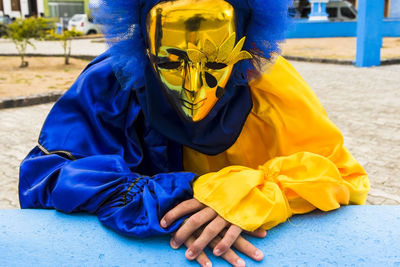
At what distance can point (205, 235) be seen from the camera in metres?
1.38

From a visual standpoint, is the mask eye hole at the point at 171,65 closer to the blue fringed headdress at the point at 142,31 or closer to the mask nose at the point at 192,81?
the mask nose at the point at 192,81

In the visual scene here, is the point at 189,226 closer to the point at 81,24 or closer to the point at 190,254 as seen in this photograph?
the point at 190,254

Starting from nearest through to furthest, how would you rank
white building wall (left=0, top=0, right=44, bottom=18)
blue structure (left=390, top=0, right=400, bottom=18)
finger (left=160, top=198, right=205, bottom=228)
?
finger (left=160, top=198, right=205, bottom=228)
blue structure (left=390, top=0, right=400, bottom=18)
white building wall (left=0, top=0, right=44, bottom=18)

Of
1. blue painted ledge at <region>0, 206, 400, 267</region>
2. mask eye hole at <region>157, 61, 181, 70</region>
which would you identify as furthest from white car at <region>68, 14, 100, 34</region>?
blue painted ledge at <region>0, 206, 400, 267</region>

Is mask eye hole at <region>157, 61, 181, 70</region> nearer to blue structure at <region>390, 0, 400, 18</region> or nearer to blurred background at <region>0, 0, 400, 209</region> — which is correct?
blurred background at <region>0, 0, 400, 209</region>

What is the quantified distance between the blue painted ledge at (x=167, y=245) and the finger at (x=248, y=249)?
0.02m

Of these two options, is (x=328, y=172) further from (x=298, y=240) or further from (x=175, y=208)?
(x=175, y=208)

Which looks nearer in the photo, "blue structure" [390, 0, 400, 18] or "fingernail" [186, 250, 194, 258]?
"fingernail" [186, 250, 194, 258]

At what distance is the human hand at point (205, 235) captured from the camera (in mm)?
1354

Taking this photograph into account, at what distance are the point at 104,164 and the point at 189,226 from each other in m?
0.41

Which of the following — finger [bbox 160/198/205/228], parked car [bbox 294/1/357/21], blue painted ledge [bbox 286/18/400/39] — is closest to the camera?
finger [bbox 160/198/205/228]

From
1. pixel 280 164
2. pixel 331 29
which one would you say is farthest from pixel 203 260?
pixel 331 29

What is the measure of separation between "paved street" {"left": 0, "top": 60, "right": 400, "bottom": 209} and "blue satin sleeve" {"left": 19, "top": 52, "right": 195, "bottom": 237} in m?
1.84

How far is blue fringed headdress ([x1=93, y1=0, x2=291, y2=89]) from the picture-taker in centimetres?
165
